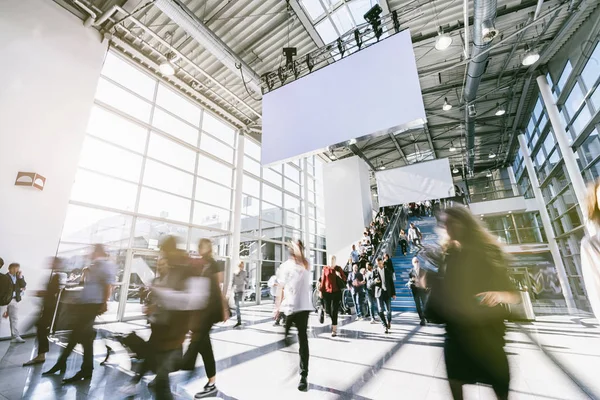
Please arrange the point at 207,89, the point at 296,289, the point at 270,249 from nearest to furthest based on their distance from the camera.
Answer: the point at 296,289 < the point at 207,89 < the point at 270,249

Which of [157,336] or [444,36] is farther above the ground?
[444,36]

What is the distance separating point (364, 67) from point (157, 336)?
5801 millimetres

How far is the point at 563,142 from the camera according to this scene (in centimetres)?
795

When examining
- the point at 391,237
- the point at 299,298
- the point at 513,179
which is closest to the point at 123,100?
the point at 299,298

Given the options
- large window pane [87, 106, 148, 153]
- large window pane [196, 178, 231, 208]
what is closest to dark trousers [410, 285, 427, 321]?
large window pane [196, 178, 231, 208]

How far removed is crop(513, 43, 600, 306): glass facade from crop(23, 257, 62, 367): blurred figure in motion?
11.1 metres

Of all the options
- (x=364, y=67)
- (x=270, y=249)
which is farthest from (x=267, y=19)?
(x=270, y=249)

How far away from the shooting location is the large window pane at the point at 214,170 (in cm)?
993

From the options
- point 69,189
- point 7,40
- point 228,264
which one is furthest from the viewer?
point 228,264

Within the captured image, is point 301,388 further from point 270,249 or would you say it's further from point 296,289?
point 270,249

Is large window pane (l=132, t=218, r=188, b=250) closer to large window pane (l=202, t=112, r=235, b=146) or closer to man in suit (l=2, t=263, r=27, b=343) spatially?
man in suit (l=2, t=263, r=27, b=343)

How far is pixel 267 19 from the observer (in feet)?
23.1

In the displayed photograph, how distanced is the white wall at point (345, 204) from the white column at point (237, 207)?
4.43 meters

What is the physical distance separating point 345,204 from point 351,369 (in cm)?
1021
